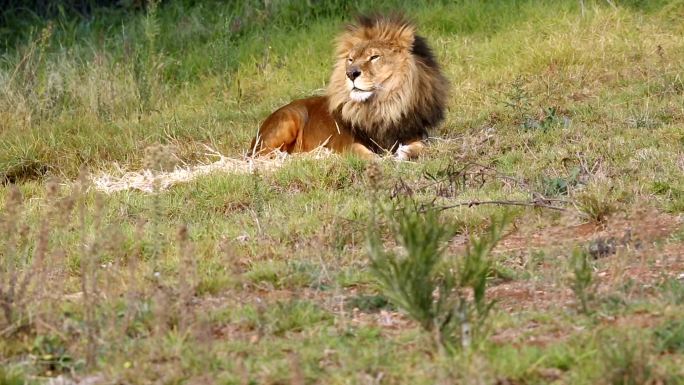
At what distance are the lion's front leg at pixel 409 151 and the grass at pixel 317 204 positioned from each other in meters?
0.48

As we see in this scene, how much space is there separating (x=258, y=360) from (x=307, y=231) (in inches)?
87.9

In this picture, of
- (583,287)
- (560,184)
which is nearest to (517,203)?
(560,184)

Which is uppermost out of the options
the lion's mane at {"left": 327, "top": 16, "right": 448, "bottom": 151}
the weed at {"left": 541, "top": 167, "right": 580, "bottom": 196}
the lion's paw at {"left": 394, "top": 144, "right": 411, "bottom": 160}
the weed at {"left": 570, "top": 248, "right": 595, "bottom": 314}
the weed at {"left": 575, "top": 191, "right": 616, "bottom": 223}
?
the weed at {"left": 570, "top": 248, "right": 595, "bottom": 314}

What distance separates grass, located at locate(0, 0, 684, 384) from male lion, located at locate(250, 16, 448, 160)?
18.5 inches

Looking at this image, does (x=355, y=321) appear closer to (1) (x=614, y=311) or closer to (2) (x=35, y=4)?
(1) (x=614, y=311)

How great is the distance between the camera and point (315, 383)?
4.32 m

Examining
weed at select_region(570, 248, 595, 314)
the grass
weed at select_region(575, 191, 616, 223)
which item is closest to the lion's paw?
the grass

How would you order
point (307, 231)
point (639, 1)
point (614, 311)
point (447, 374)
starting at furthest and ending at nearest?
point (639, 1) → point (307, 231) → point (614, 311) → point (447, 374)

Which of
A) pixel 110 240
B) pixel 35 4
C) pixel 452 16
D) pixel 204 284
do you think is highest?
pixel 110 240

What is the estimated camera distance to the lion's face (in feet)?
31.1

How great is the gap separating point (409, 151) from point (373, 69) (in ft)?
2.28

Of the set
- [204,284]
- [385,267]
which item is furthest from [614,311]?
[204,284]

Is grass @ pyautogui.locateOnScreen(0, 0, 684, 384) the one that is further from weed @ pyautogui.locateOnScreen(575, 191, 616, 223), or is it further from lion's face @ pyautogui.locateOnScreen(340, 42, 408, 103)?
lion's face @ pyautogui.locateOnScreen(340, 42, 408, 103)

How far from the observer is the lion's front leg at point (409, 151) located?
9266 mm
